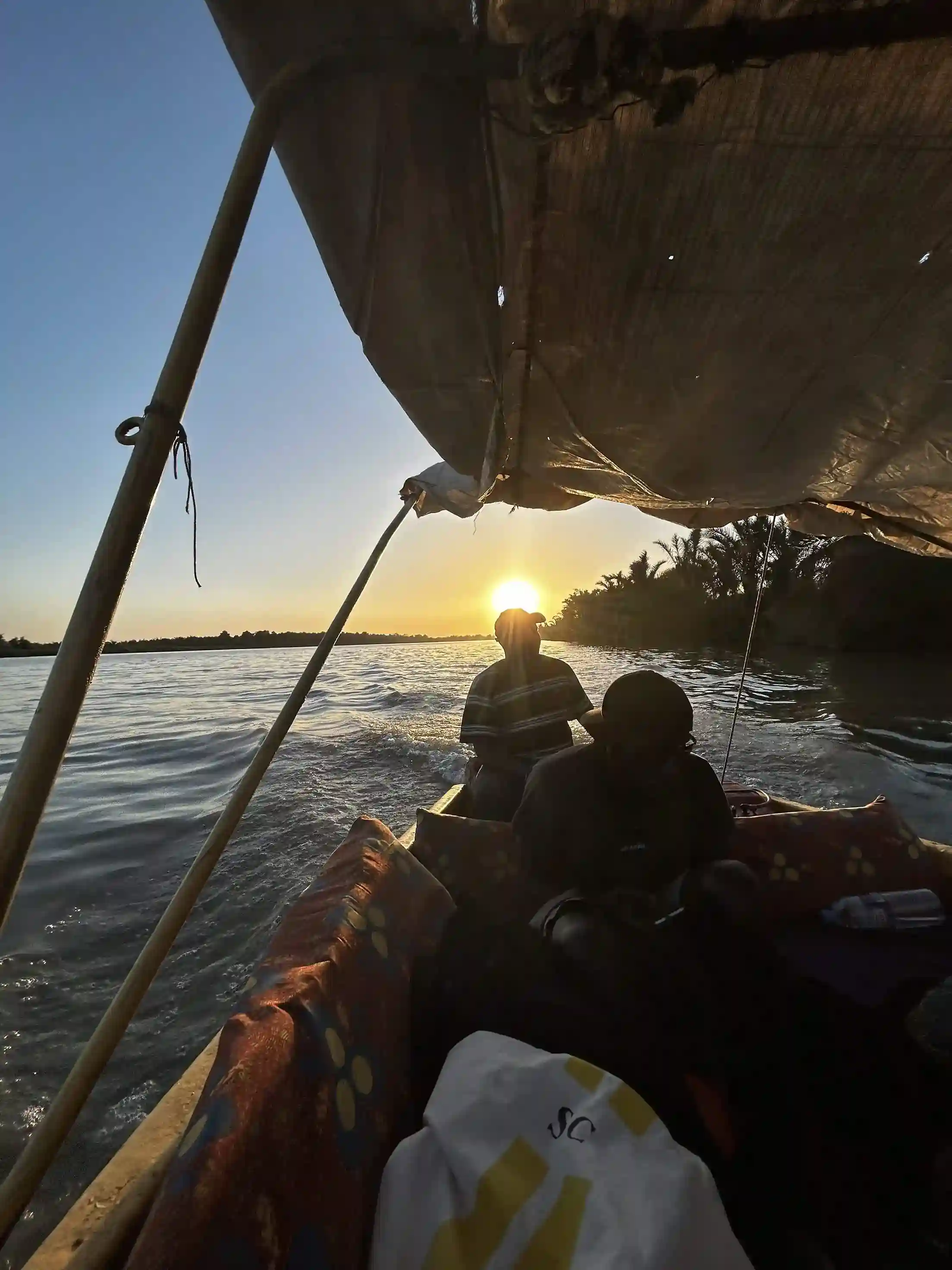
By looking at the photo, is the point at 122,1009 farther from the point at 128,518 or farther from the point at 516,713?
the point at 516,713

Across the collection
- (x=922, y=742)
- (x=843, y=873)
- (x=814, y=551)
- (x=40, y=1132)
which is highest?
(x=814, y=551)

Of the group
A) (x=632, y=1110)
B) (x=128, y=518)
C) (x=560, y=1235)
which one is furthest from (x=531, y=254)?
(x=560, y=1235)

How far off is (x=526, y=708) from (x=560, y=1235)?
3.10 metres

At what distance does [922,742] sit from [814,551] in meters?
21.6

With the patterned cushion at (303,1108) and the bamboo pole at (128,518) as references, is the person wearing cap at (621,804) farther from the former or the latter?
the bamboo pole at (128,518)

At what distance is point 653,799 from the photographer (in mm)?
2178

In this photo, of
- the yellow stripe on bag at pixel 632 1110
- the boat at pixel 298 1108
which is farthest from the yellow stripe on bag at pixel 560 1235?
the boat at pixel 298 1108

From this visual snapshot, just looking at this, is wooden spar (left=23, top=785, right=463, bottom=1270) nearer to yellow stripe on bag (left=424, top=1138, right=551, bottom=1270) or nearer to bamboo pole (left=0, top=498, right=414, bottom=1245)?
bamboo pole (left=0, top=498, right=414, bottom=1245)

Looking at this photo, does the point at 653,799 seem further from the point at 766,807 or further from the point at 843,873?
the point at 766,807

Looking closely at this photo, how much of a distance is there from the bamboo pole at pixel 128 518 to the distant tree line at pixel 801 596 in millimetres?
15408

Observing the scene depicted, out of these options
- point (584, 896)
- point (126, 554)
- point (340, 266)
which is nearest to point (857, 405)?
point (340, 266)

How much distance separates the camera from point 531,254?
5.12 ft

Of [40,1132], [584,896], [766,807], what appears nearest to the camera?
[40,1132]

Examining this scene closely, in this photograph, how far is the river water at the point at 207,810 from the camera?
9.93 ft
